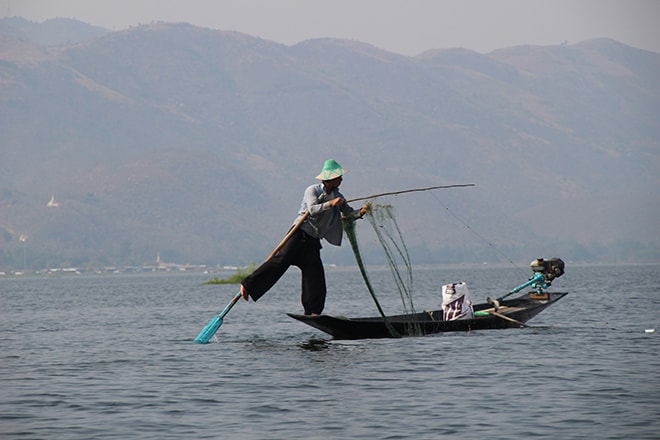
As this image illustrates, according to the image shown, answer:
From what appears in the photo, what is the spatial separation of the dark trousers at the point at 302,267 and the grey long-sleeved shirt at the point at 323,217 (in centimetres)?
23

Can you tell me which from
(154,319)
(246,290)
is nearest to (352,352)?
(246,290)

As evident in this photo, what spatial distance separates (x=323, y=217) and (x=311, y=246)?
0.68 metres

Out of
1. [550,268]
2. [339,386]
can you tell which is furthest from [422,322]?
[339,386]

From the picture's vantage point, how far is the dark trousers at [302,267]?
21.8 m

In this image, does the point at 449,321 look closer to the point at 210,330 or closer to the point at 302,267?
the point at 302,267

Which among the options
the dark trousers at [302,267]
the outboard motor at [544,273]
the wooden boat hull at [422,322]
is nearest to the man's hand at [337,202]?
the dark trousers at [302,267]

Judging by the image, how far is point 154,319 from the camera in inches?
1489

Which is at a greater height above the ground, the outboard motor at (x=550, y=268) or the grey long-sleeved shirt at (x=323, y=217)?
the grey long-sleeved shirt at (x=323, y=217)

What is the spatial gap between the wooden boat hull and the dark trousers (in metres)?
0.62

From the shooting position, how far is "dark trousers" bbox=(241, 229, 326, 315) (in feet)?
71.6

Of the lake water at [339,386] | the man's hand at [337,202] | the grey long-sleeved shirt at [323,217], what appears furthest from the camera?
the grey long-sleeved shirt at [323,217]

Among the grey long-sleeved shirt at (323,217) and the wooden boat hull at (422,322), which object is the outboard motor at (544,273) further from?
the grey long-sleeved shirt at (323,217)

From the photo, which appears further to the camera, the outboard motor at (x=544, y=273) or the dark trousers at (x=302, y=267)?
the outboard motor at (x=544, y=273)

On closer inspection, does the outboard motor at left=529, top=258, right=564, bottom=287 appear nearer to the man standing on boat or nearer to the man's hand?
the man standing on boat
